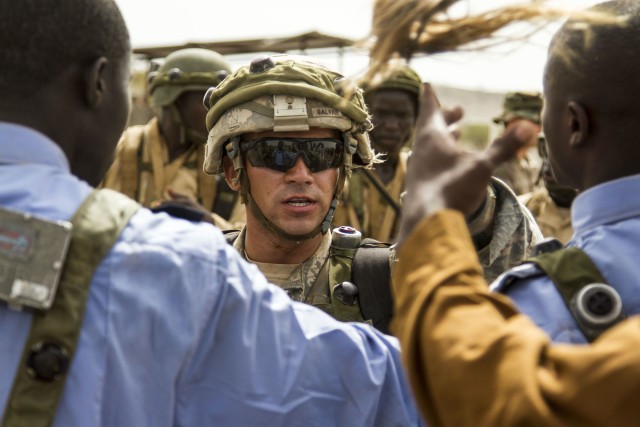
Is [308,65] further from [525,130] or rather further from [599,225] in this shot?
[525,130]

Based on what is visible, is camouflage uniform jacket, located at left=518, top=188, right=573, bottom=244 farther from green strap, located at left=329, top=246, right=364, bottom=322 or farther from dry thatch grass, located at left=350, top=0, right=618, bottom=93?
dry thatch grass, located at left=350, top=0, right=618, bottom=93

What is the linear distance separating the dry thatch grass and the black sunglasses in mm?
1888

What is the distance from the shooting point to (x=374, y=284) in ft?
11.7

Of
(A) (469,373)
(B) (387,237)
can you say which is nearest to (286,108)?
(A) (469,373)

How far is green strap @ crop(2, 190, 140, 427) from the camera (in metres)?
2.09

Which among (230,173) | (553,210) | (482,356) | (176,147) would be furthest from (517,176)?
(482,356)

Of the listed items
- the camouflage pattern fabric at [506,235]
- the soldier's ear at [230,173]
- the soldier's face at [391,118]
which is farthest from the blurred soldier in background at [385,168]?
the camouflage pattern fabric at [506,235]

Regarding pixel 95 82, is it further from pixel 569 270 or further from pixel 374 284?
pixel 374 284

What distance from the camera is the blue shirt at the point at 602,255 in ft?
7.01

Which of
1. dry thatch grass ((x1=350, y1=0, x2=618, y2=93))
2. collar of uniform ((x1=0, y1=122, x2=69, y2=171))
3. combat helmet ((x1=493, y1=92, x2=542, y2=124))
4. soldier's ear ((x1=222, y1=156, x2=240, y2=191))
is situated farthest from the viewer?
combat helmet ((x1=493, y1=92, x2=542, y2=124))

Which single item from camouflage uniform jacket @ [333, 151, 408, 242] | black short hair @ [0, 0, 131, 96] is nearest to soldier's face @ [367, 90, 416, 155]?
camouflage uniform jacket @ [333, 151, 408, 242]

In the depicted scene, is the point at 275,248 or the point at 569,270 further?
the point at 275,248

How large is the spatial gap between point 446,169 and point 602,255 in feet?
1.53

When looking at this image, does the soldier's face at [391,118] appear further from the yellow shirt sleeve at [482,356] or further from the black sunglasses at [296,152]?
the yellow shirt sleeve at [482,356]
